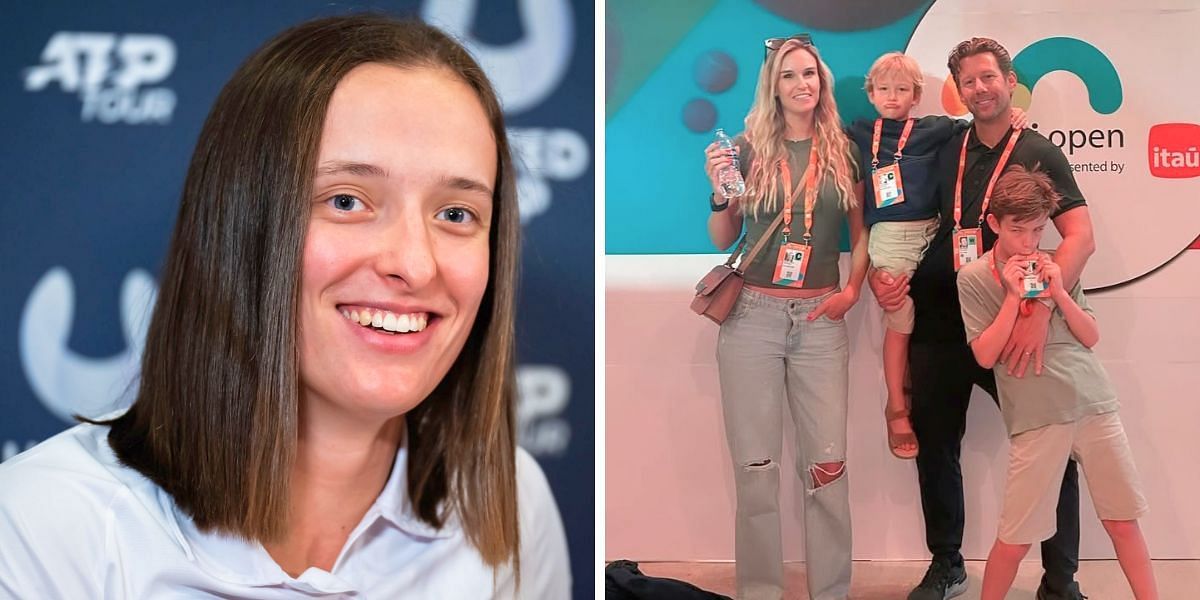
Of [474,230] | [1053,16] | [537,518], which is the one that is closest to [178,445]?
[474,230]

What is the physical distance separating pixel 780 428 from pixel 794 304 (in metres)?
0.31

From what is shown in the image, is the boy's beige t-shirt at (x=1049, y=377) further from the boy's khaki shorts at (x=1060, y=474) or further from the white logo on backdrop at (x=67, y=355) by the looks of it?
the white logo on backdrop at (x=67, y=355)

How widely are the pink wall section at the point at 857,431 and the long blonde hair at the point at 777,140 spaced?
0.22m

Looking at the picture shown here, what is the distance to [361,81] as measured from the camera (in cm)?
148

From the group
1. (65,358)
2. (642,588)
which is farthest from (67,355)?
(642,588)

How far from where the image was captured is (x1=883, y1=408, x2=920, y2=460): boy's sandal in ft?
7.57

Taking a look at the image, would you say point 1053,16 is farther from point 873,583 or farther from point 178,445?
point 178,445

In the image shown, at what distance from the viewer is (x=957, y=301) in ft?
7.45

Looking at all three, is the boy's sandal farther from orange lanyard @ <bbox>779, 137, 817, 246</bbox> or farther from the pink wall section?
orange lanyard @ <bbox>779, 137, 817, 246</bbox>

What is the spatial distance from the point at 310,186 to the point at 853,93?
1.45m

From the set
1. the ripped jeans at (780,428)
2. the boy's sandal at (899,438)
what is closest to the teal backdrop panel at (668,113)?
the ripped jeans at (780,428)

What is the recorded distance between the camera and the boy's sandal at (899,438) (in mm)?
2307

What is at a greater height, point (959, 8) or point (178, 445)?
point (959, 8)

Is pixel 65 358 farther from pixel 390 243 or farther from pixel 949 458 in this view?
pixel 949 458
